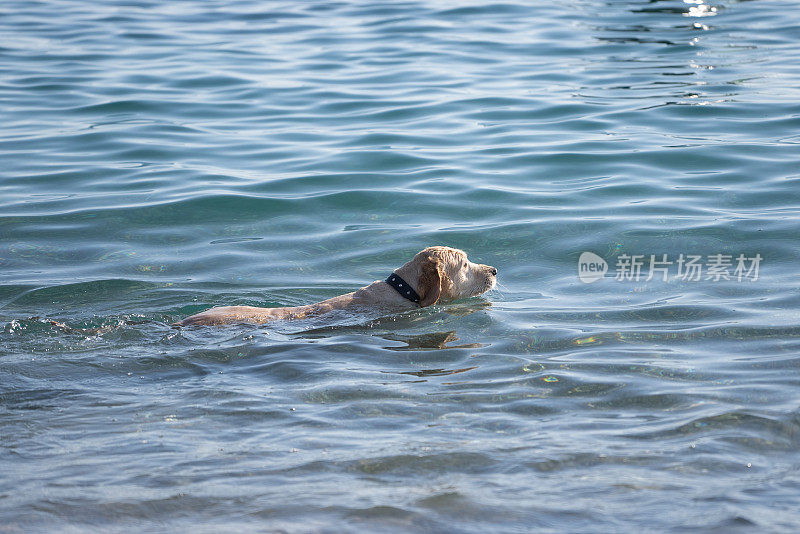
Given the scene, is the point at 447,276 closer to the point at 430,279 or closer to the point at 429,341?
the point at 430,279

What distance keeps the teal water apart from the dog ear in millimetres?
197

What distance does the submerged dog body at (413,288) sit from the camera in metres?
7.70

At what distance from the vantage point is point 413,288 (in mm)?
7891

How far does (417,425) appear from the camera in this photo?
17.8ft

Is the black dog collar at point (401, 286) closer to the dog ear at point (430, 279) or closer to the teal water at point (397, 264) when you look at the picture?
the dog ear at point (430, 279)

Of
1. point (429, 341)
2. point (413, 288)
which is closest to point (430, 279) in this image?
point (413, 288)

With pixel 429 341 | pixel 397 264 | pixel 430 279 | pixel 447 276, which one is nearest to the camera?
pixel 429 341

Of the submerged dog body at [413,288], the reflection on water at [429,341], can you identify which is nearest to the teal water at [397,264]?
the reflection on water at [429,341]

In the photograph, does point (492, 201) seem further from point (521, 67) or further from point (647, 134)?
point (521, 67)

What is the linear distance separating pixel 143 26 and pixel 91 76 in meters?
4.87

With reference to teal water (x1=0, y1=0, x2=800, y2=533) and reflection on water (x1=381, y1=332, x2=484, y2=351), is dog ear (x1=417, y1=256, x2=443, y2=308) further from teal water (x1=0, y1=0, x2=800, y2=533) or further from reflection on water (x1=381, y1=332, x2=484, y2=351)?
reflection on water (x1=381, y1=332, x2=484, y2=351)

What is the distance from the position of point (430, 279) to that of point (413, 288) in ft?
0.54

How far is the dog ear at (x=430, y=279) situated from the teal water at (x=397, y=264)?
0.20 metres

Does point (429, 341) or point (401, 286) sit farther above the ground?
point (401, 286)
